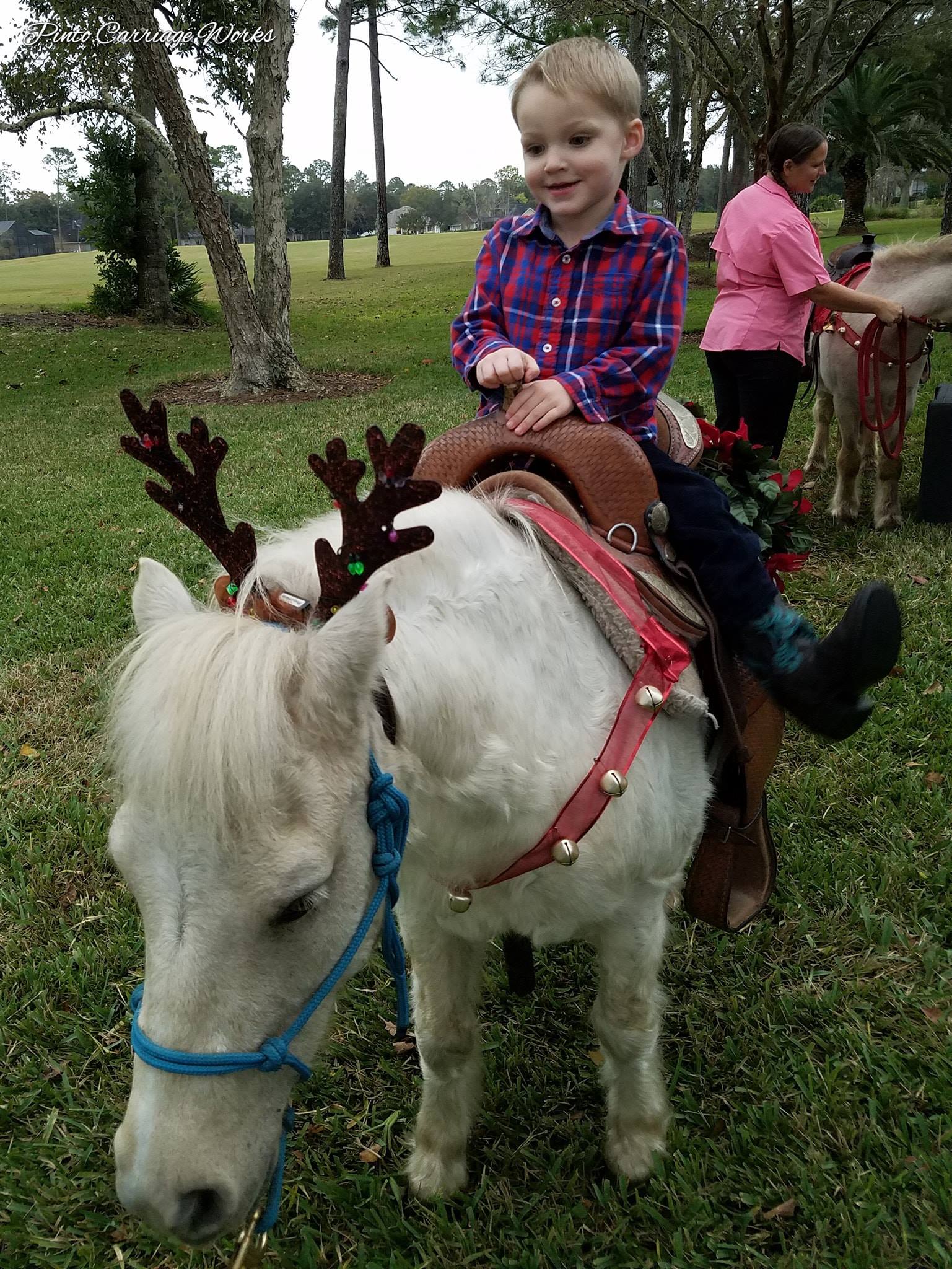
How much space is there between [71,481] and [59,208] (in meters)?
105

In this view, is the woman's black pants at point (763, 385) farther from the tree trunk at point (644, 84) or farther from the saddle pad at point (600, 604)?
the tree trunk at point (644, 84)

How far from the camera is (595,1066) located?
2504 mm

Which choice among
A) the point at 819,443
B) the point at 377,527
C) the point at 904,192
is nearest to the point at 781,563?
the point at 377,527

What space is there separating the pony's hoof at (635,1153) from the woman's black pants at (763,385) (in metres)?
4.01

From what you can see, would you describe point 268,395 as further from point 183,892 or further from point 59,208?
point 59,208

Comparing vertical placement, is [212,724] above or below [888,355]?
below

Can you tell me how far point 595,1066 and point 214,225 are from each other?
38.4 feet

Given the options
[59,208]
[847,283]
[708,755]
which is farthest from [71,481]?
[59,208]

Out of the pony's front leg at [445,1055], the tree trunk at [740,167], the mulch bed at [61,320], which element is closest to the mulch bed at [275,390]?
the mulch bed at [61,320]

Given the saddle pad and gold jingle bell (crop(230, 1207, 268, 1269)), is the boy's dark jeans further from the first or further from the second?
gold jingle bell (crop(230, 1207, 268, 1269))

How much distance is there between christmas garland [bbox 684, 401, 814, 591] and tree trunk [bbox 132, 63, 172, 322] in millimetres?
20502

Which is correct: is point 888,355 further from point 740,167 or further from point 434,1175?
point 740,167

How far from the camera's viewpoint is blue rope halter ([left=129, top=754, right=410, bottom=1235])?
117 centimetres

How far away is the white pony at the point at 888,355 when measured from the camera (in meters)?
5.57
